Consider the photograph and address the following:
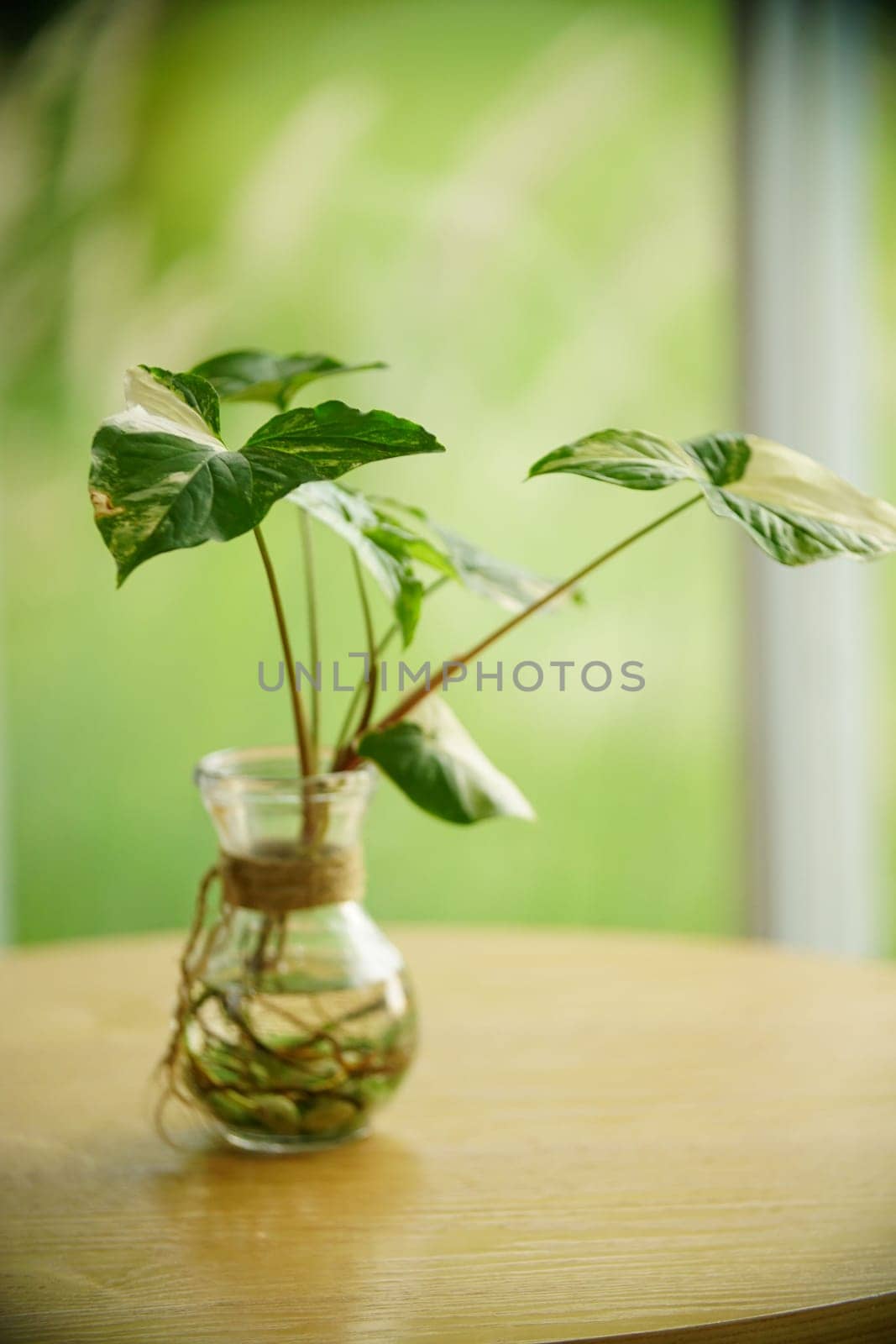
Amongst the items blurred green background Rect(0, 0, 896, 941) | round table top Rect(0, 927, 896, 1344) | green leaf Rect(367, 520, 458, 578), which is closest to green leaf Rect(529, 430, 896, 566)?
green leaf Rect(367, 520, 458, 578)

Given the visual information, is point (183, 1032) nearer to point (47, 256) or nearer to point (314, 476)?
point (314, 476)

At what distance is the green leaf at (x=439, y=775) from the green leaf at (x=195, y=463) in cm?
17

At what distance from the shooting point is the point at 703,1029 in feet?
3.33

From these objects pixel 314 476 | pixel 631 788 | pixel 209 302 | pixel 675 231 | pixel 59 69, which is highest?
pixel 59 69

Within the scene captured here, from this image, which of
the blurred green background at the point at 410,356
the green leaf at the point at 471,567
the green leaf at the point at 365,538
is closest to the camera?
the green leaf at the point at 365,538

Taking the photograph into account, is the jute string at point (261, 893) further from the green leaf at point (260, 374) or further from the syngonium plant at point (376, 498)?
the green leaf at point (260, 374)

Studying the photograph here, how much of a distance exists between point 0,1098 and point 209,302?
1885mm

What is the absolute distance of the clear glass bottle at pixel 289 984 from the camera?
78 cm

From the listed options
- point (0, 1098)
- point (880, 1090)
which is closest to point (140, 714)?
point (0, 1098)

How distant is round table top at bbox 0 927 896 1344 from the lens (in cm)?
63

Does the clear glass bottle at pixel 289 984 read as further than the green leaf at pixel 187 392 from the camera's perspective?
Yes

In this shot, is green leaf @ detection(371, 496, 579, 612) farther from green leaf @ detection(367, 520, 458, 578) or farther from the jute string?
the jute string

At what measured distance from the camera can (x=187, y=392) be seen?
653 mm

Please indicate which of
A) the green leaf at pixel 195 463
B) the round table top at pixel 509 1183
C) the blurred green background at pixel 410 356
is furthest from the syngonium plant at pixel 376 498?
the blurred green background at pixel 410 356
